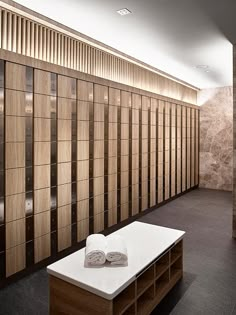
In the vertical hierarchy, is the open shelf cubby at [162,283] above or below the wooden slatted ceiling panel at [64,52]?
below

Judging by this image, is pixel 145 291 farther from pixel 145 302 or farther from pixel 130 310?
pixel 130 310

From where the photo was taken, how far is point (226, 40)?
486 cm

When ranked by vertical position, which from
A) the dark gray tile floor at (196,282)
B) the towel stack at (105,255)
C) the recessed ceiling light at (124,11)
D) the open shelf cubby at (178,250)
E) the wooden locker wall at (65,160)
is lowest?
the dark gray tile floor at (196,282)

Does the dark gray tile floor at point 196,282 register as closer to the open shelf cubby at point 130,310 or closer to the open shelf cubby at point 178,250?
the open shelf cubby at point 178,250

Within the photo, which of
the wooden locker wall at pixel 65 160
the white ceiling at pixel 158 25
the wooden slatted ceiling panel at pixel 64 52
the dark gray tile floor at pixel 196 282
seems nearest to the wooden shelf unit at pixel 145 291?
the dark gray tile floor at pixel 196 282

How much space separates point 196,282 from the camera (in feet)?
11.5

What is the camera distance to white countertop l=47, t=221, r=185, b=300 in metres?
2.26

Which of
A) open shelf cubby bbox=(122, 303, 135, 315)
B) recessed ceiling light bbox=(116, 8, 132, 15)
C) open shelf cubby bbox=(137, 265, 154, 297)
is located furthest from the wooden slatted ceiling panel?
open shelf cubby bbox=(122, 303, 135, 315)

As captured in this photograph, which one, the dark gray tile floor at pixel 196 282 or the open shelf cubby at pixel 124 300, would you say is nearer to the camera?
the open shelf cubby at pixel 124 300

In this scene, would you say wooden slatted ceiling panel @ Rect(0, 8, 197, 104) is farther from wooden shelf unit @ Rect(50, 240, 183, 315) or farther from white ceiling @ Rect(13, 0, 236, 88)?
wooden shelf unit @ Rect(50, 240, 183, 315)

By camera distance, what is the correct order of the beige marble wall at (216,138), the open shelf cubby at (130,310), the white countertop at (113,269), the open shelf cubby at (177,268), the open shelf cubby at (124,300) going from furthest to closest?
the beige marble wall at (216,138) < the open shelf cubby at (177,268) < the open shelf cubby at (130,310) < the open shelf cubby at (124,300) < the white countertop at (113,269)

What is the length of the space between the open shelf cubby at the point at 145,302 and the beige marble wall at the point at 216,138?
724 cm

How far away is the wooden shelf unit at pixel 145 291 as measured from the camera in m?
2.34

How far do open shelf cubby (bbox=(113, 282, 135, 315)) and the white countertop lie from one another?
21 centimetres
